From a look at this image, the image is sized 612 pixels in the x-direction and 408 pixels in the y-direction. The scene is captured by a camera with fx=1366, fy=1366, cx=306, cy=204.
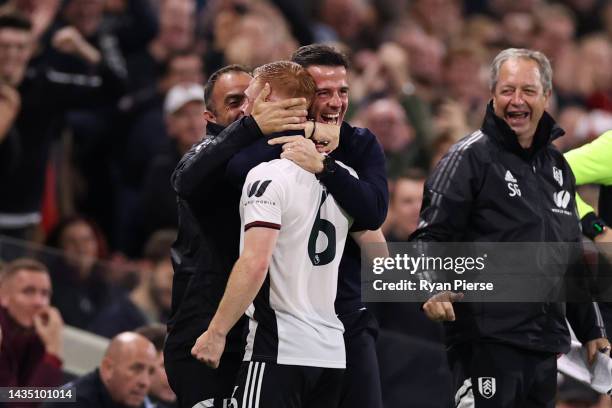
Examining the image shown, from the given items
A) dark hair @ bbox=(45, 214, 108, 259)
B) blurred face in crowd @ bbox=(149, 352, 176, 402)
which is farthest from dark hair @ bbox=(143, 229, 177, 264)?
blurred face in crowd @ bbox=(149, 352, 176, 402)

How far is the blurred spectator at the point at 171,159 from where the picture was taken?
1002 cm

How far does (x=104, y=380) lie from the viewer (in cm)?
750

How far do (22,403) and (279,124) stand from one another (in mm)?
2920

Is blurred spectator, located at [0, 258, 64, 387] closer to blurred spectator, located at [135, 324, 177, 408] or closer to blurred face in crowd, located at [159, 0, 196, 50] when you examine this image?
blurred spectator, located at [135, 324, 177, 408]

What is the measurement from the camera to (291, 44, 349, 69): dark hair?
5.62 metres

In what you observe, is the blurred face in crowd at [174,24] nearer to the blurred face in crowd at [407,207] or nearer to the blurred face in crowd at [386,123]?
the blurred face in crowd at [386,123]

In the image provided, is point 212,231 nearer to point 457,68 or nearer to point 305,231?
point 305,231

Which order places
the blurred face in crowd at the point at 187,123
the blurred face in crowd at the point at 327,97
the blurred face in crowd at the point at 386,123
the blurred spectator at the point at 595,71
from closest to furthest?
the blurred face in crowd at the point at 327,97 → the blurred face in crowd at the point at 187,123 → the blurred face in crowd at the point at 386,123 → the blurred spectator at the point at 595,71

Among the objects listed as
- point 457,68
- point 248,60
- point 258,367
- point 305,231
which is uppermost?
point 457,68

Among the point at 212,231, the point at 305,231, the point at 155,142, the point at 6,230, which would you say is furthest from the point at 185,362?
the point at 155,142

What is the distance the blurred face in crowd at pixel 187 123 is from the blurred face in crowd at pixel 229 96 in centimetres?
416

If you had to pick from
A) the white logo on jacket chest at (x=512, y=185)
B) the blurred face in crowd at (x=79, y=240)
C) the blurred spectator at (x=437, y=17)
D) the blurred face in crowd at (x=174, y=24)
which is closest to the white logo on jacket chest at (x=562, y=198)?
the white logo on jacket chest at (x=512, y=185)

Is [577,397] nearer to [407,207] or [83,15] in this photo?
[407,207]

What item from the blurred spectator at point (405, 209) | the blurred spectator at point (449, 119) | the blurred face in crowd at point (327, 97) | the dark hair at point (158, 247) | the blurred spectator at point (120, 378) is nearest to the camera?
the blurred face in crowd at point (327, 97)
